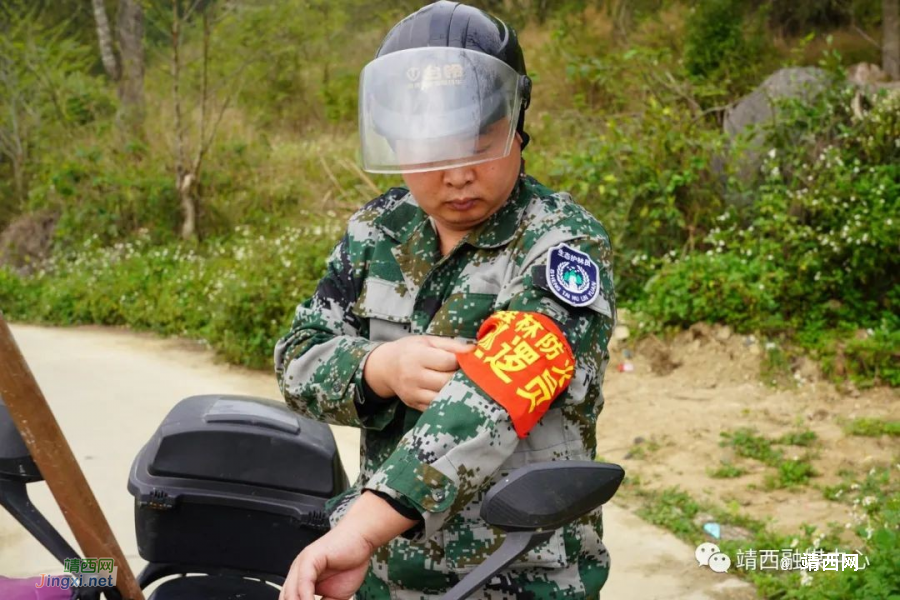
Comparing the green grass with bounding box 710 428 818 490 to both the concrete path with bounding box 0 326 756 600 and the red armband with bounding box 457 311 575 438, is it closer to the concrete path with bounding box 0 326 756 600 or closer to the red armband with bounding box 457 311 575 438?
the concrete path with bounding box 0 326 756 600

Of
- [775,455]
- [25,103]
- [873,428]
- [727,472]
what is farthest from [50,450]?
[25,103]

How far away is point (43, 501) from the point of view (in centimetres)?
461

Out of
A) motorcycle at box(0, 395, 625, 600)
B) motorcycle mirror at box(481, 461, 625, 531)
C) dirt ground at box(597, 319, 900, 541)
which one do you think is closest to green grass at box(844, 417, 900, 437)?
dirt ground at box(597, 319, 900, 541)

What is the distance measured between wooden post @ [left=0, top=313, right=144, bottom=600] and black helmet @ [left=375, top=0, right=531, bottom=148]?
2.27 ft

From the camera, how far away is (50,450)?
4.25 feet

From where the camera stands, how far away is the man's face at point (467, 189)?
1.53m

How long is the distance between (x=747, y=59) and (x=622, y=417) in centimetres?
639

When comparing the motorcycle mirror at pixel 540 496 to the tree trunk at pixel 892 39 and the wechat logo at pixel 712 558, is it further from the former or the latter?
the tree trunk at pixel 892 39

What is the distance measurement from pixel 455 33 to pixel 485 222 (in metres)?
0.28

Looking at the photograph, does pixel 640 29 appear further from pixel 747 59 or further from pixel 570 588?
pixel 570 588

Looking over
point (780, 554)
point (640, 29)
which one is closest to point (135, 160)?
point (640, 29)

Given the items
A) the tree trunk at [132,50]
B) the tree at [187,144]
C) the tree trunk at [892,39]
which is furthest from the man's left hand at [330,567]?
the tree trunk at [132,50]

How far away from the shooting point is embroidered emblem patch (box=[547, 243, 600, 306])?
4.63ft

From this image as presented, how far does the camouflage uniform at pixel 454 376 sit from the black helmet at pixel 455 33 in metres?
0.21
